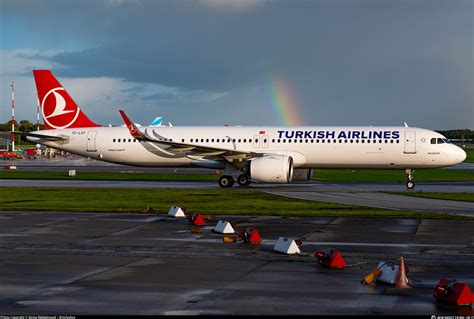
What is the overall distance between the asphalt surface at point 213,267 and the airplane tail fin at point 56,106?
76.1 ft

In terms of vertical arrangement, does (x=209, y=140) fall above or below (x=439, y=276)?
above

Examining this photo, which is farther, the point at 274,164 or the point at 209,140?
the point at 209,140

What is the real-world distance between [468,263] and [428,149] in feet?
87.5

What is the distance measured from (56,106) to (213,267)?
34.5 metres

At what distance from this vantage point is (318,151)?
42031 millimetres

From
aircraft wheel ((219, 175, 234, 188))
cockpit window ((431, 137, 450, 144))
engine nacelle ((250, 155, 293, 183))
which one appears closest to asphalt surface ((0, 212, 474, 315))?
engine nacelle ((250, 155, 293, 183))

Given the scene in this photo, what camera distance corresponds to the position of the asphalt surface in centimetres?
1138

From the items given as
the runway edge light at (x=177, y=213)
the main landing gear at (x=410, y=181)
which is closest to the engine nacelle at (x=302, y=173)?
the main landing gear at (x=410, y=181)

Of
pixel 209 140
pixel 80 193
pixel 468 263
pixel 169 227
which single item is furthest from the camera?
pixel 209 140

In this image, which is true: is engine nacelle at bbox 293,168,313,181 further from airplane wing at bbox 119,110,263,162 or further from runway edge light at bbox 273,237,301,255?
runway edge light at bbox 273,237,301,255

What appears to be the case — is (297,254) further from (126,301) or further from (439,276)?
(126,301)

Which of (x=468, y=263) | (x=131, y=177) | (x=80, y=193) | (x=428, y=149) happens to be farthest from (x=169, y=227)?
(x=131, y=177)

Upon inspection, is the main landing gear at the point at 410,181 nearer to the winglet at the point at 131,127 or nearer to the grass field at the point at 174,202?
the grass field at the point at 174,202

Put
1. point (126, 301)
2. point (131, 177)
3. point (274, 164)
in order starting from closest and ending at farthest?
point (126, 301) < point (274, 164) < point (131, 177)
